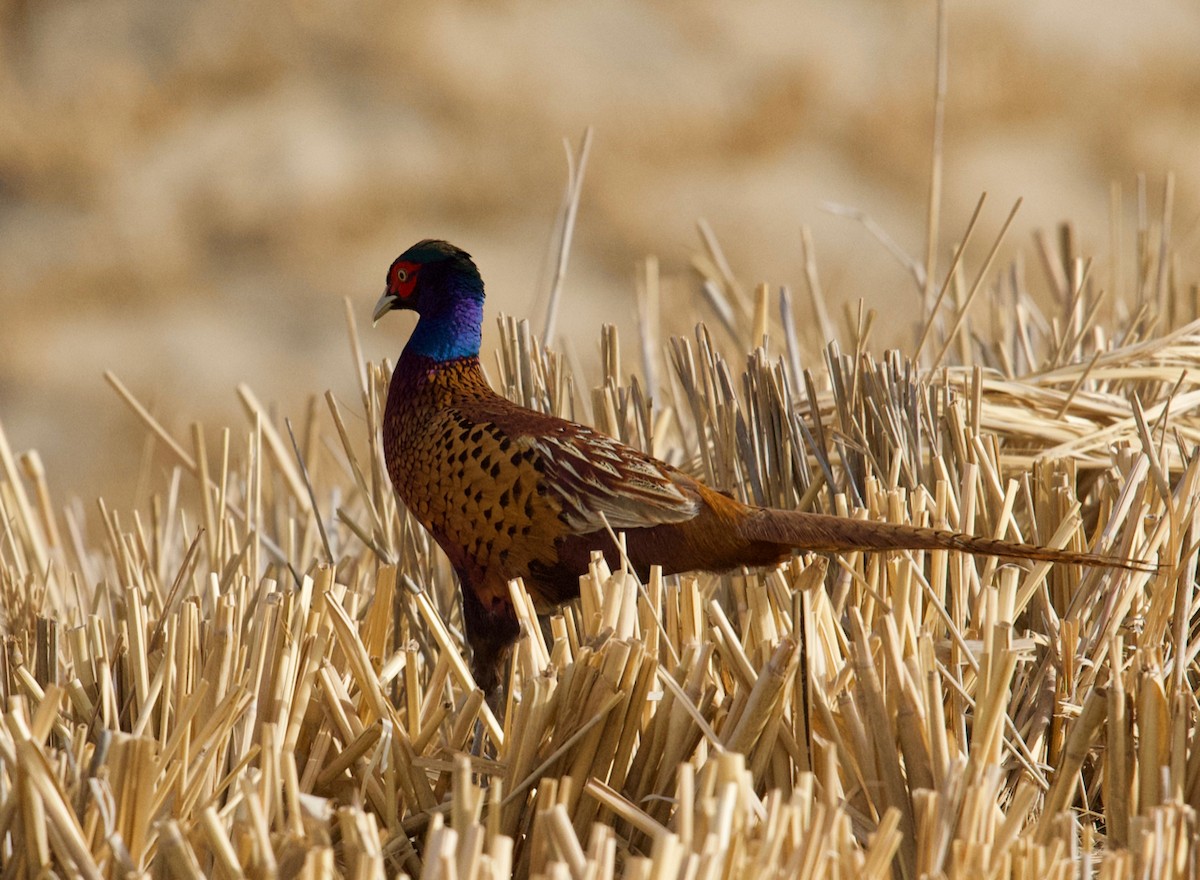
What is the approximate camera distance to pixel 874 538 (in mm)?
1483

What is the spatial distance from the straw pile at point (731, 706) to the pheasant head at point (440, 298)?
27 centimetres

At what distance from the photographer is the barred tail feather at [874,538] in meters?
1.41

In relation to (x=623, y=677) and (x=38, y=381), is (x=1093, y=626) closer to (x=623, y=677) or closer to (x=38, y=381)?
(x=623, y=677)

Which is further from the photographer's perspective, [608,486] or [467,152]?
[467,152]

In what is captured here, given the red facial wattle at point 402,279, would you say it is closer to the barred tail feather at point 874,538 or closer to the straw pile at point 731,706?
the straw pile at point 731,706

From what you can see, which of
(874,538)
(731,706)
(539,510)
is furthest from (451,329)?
(731,706)

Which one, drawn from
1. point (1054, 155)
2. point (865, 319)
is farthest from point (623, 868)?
point (1054, 155)

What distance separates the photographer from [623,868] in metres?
1.20

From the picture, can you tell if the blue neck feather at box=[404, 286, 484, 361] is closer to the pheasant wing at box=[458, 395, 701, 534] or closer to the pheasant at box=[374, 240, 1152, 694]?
the pheasant at box=[374, 240, 1152, 694]

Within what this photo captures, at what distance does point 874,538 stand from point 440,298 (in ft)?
2.36

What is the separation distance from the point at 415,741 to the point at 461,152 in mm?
5218

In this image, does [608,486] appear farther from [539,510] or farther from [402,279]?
[402,279]

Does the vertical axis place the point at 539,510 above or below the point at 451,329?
below

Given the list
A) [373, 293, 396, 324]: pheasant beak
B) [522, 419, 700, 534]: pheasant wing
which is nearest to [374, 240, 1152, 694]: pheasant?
[522, 419, 700, 534]: pheasant wing
